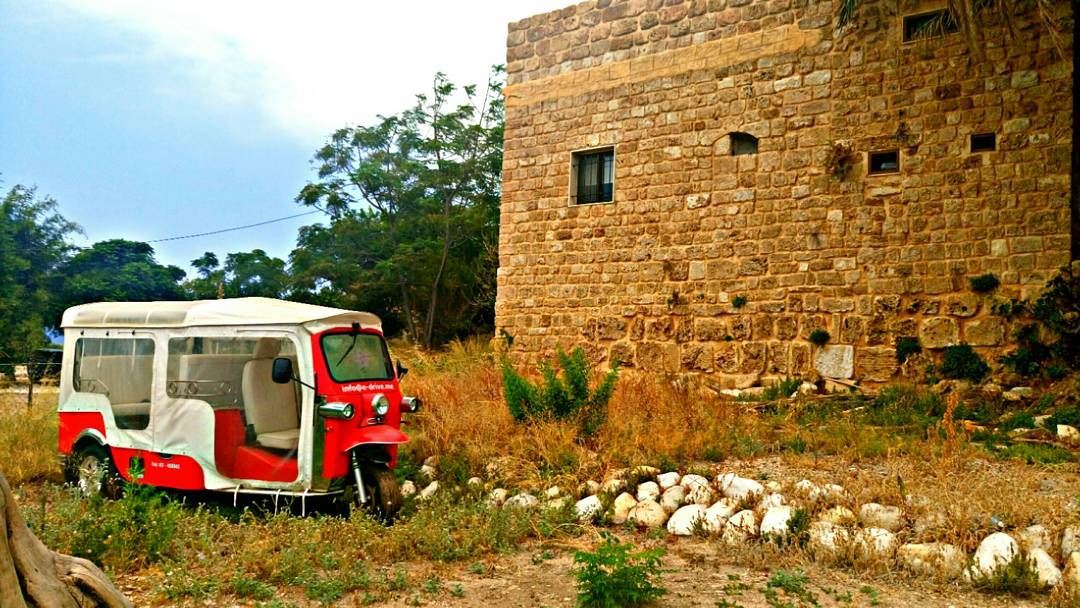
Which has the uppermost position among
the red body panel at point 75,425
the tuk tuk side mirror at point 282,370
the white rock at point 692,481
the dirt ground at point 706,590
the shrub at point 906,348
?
the shrub at point 906,348

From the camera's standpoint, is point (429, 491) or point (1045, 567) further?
point (429, 491)

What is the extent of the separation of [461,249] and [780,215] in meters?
14.6

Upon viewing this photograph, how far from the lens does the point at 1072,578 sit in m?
4.70

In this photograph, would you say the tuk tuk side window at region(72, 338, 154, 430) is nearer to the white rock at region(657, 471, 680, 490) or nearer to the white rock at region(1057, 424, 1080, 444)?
the white rock at region(657, 471, 680, 490)

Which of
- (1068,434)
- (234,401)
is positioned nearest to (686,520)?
(234,401)

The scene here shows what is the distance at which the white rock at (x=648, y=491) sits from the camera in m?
6.57

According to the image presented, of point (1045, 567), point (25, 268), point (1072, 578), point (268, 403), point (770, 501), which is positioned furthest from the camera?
point (25, 268)

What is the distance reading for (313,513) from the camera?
264 inches

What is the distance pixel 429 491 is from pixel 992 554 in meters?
4.41

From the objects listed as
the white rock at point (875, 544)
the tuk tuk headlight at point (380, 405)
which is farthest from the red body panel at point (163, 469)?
the white rock at point (875, 544)

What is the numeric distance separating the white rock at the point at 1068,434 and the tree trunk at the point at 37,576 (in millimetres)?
8000

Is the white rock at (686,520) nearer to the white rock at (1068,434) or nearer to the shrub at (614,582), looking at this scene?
the shrub at (614,582)

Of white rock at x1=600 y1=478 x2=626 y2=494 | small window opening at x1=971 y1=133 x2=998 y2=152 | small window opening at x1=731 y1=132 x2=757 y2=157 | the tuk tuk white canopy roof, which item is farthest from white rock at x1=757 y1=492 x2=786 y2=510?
small window opening at x1=731 y1=132 x2=757 y2=157

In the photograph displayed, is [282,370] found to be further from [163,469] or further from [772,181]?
[772,181]
